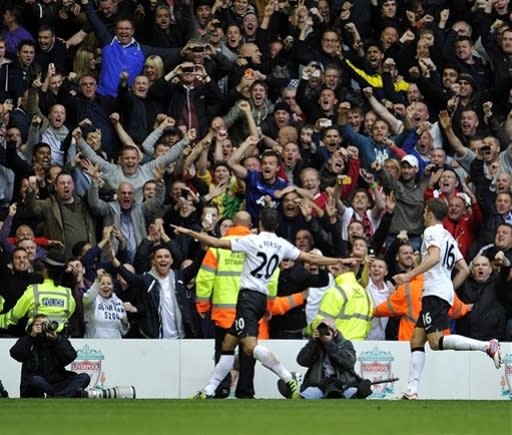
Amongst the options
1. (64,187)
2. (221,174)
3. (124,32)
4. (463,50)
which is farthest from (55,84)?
(463,50)

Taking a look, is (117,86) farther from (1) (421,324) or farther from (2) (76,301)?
(1) (421,324)

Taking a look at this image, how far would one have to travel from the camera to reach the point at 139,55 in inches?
871

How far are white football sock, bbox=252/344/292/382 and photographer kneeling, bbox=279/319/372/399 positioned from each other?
20 centimetres

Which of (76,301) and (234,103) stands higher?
(234,103)

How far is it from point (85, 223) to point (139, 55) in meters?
3.27

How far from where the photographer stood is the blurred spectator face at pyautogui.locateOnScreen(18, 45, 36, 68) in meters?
21.2

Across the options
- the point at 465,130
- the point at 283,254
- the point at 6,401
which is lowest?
the point at 6,401

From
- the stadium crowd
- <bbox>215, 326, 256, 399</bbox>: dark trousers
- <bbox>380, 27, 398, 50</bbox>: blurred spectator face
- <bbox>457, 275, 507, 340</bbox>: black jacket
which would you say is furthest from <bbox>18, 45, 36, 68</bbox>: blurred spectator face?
<bbox>457, 275, 507, 340</bbox>: black jacket

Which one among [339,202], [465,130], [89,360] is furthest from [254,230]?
[465,130]

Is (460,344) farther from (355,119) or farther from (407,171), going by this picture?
(355,119)

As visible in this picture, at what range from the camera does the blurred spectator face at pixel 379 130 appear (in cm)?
2153

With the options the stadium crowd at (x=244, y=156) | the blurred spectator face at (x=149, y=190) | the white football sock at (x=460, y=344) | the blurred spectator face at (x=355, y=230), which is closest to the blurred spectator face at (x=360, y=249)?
the stadium crowd at (x=244, y=156)

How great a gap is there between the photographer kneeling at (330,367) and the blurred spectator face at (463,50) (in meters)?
7.65

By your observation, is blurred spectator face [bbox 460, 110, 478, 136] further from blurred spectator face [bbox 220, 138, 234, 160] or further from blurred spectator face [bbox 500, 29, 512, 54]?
blurred spectator face [bbox 220, 138, 234, 160]
